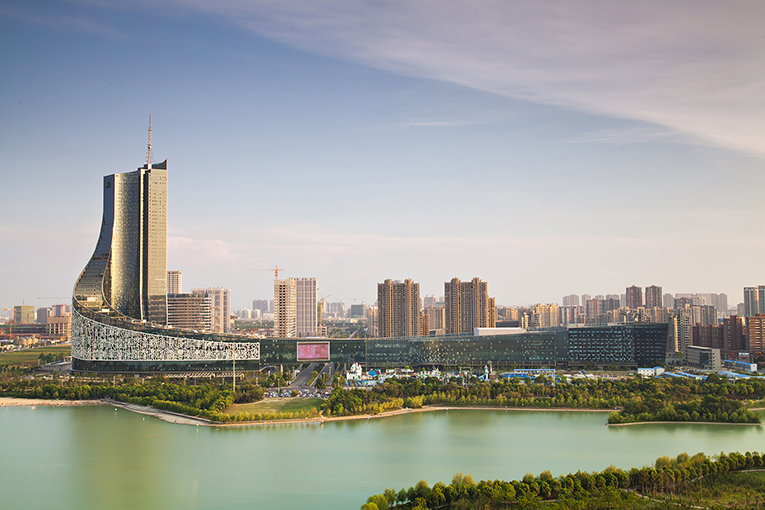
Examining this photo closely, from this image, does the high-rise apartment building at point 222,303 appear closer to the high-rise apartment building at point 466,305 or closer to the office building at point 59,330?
the office building at point 59,330

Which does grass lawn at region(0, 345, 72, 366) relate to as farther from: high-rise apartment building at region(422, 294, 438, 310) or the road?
high-rise apartment building at region(422, 294, 438, 310)

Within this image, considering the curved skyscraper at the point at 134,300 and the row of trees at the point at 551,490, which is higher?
the curved skyscraper at the point at 134,300

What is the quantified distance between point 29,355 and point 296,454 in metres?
17.0

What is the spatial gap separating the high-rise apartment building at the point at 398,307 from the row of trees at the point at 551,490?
17970 mm

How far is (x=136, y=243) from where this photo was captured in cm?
1811

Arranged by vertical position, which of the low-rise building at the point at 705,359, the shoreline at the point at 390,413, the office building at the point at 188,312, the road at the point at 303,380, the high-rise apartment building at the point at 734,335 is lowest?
the shoreline at the point at 390,413

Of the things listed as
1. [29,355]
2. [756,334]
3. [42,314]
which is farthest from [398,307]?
[42,314]

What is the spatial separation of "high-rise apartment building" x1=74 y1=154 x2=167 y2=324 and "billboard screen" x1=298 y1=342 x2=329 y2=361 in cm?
472

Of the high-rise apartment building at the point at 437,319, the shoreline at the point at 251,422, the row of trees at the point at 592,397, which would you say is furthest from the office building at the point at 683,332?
the high-rise apartment building at the point at 437,319

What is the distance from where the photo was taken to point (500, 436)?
959cm

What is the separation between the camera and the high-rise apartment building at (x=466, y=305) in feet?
79.7

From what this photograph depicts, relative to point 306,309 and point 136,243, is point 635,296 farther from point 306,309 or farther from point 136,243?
point 136,243

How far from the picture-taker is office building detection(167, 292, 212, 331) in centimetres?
2169

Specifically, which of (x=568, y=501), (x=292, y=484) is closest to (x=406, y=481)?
(x=292, y=484)
